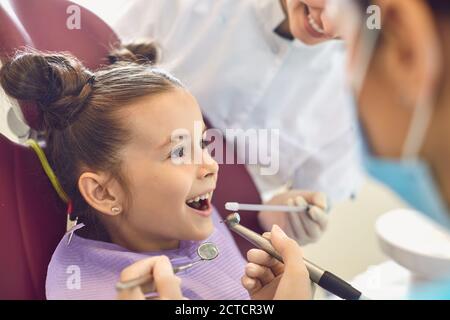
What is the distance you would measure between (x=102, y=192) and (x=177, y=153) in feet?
0.33

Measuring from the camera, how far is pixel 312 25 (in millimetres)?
753

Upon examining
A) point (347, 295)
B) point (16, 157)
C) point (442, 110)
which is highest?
point (442, 110)

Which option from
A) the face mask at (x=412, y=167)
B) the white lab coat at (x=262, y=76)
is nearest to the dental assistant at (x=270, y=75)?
the white lab coat at (x=262, y=76)

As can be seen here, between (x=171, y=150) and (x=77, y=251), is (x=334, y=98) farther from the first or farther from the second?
(x=77, y=251)

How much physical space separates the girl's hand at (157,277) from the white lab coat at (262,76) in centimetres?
27

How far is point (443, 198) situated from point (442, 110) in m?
0.09

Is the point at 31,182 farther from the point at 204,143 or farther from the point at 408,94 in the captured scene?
the point at 408,94

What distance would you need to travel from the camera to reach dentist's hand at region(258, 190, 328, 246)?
2.48 feet

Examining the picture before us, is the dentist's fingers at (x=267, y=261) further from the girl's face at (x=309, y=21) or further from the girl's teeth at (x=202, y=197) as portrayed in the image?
the girl's face at (x=309, y=21)

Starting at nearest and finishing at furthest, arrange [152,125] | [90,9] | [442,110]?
[442,110] → [152,125] → [90,9]

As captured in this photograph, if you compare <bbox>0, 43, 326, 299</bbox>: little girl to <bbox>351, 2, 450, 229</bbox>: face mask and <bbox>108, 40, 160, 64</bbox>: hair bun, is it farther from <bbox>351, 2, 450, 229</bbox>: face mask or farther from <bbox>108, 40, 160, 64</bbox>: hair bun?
<bbox>351, 2, 450, 229</bbox>: face mask

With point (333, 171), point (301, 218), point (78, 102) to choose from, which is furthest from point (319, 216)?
point (78, 102)

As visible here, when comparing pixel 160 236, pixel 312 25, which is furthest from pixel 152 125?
pixel 312 25
